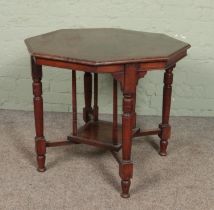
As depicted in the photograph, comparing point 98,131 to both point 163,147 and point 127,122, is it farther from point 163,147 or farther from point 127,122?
point 127,122

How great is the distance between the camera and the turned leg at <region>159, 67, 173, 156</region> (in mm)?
2627

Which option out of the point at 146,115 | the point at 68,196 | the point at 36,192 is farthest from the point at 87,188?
the point at 146,115

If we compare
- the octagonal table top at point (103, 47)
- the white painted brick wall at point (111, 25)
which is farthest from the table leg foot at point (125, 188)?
the white painted brick wall at point (111, 25)

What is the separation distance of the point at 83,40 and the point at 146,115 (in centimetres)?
130

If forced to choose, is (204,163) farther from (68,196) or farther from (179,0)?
(179,0)

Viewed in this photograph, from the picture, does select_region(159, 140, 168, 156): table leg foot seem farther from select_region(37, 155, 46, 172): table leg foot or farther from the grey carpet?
select_region(37, 155, 46, 172): table leg foot

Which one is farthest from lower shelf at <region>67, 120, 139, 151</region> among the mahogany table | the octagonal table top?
the octagonal table top

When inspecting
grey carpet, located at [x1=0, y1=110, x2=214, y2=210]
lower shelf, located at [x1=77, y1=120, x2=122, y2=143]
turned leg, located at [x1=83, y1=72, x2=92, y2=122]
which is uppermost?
turned leg, located at [x1=83, y1=72, x2=92, y2=122]

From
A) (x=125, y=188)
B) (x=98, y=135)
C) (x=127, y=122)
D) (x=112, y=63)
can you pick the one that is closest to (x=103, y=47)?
(x=112, y=63)

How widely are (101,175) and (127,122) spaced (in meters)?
0.53

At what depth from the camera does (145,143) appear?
3.04 metres

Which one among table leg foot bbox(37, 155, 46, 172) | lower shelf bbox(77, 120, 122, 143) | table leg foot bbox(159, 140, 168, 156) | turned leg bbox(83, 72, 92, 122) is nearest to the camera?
table leg foot bbox(37, 155, 46, 172)

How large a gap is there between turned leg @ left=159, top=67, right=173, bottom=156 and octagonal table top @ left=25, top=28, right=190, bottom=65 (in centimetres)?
24

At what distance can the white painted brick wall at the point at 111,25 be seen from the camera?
3291mm
